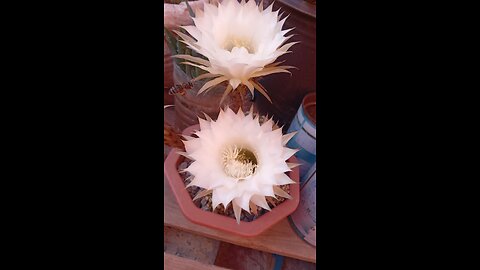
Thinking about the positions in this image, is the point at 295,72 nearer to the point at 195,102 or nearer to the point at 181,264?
the point at 195,102

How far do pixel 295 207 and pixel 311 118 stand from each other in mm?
205

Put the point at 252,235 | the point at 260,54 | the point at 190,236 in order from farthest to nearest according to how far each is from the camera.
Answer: the point at 190,236
the point at 252,235
the point at 260,54

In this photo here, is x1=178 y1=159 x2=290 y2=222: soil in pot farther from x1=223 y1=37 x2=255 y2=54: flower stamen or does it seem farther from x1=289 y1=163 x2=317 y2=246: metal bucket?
x1=223 y1=37 x2=255 y2=54: flower stamen

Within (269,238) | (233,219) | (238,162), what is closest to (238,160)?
(238,162)

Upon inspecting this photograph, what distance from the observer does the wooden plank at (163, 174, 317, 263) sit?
1011mm

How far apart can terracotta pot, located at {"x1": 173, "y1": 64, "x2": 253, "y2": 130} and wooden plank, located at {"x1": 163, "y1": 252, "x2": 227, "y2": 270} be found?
315 millimetres

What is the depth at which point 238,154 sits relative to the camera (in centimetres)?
88

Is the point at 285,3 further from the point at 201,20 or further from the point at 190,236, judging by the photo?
the point at 190,236

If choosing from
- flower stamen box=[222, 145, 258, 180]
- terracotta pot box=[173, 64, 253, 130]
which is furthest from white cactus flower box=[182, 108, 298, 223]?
terracotta pot box=[173, 64, 253, 130]

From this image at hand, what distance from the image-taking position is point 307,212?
3.35 ft

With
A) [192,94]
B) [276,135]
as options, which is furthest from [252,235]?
[192,94]

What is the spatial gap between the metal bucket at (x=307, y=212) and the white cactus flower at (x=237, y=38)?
0.30 meters

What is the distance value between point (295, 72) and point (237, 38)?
0.93 feet

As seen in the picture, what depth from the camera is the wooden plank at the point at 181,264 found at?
1010mm
